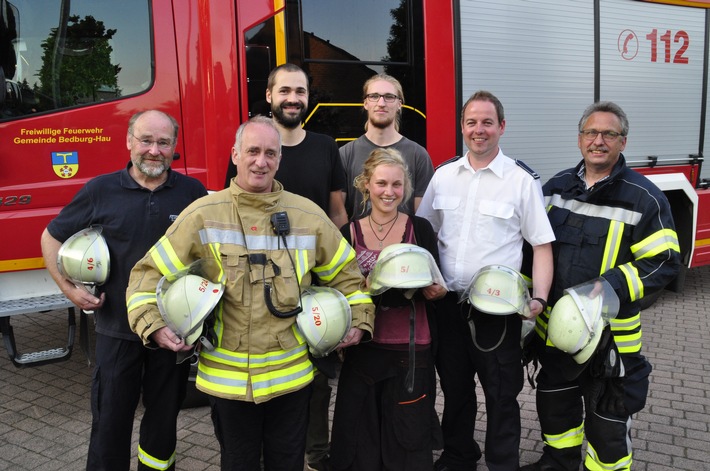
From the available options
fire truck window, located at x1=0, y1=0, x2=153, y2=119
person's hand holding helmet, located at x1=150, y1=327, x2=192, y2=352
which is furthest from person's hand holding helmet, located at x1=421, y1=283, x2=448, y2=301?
fire truck window, located at x1=0, y1=0, x2=153, y2=119

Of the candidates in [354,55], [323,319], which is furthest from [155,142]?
[354,55]

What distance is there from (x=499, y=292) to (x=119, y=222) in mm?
1591

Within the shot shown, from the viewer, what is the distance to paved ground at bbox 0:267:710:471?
3232mm

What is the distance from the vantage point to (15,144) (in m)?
3.38

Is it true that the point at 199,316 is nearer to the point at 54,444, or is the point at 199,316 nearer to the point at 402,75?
the point at 54,444

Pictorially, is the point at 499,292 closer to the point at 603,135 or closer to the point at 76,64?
the point at 603,135

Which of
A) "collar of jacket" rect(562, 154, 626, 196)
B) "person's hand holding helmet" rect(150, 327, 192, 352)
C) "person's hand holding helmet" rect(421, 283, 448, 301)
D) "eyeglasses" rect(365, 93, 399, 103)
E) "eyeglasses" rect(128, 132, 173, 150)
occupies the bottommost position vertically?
"person's hand holding helmet" rect(150, 327, 192, 352)

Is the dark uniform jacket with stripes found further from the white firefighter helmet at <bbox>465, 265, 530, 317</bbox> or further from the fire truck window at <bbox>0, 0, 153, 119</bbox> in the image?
the fire truck window at <bbox>0, 0, 153, 119</bbox>

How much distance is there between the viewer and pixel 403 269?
7.74 feet

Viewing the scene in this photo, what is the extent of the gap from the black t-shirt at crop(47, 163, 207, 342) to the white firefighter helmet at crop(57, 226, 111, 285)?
0.04 m

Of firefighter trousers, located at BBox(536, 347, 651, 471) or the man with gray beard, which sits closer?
the man with gray beard

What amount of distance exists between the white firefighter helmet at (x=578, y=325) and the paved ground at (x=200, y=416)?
39.9 inches

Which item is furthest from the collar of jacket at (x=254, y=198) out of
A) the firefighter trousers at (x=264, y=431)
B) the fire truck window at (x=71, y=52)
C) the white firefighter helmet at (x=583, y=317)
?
the fire truck window at (x=71, y=52)

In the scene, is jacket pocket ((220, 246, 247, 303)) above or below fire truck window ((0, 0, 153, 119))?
below
